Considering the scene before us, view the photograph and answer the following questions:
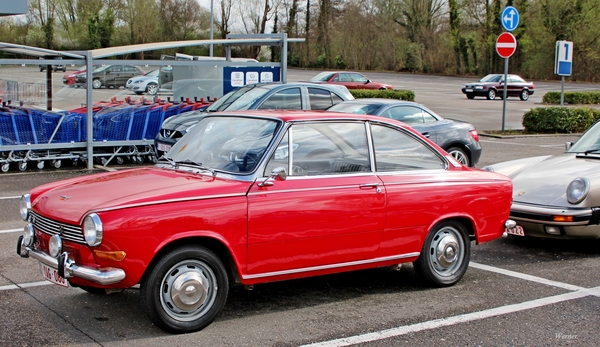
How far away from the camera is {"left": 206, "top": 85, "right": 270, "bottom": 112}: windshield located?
43.6 feet

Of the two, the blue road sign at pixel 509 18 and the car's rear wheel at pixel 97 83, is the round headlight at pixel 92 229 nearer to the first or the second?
the car's rear wheel at pixel 97 83

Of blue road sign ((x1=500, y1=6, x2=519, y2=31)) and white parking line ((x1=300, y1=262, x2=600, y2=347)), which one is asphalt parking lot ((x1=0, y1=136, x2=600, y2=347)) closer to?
white parking line ((x1=300, y1=262, x2=600, y2=347))

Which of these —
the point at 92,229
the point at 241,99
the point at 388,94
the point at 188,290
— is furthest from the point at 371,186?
the point at 388,94

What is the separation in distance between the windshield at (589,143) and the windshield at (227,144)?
456 centimetres

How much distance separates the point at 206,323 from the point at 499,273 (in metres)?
3.16

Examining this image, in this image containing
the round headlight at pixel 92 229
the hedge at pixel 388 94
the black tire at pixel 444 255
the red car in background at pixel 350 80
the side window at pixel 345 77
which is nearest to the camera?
the round headlight at pixel 92 229

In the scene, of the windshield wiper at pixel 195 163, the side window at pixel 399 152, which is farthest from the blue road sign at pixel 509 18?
the windshield wiper at pixel 195 163

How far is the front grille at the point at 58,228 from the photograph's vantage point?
15.8ft

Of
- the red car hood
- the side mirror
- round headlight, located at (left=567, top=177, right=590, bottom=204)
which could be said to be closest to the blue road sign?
round headlight, located at (left=567, top=177, right=590, bottom=204)

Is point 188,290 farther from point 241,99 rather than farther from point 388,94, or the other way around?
point 388,94

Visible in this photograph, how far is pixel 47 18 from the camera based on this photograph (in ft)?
200

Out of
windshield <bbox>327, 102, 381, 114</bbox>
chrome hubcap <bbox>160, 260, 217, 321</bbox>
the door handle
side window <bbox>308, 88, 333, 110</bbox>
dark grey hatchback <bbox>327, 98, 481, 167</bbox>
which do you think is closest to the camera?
chrome hubcap <bbox>160, 260, 217, 321</bbox>

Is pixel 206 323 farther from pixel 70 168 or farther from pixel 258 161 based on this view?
pixel 70 168

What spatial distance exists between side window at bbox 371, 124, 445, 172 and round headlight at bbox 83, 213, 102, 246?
238 centimetres
